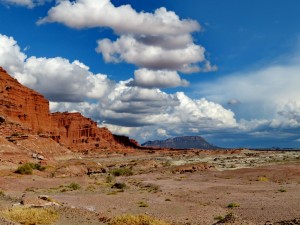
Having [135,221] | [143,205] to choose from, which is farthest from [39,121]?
[135,221]

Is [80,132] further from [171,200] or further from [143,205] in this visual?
[143,205]

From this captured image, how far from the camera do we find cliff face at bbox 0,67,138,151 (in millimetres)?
112650

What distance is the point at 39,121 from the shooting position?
137 metres

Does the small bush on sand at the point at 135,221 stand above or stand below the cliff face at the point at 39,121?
below

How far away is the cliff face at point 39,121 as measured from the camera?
370 ft

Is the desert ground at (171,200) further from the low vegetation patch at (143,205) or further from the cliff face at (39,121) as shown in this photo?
the cliff face at (39,121)

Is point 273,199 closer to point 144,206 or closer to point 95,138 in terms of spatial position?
point 144,206

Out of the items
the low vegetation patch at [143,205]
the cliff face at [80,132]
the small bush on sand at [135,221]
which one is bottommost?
the low vegetation patch at [143,205]

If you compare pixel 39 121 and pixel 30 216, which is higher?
pixel 39 121

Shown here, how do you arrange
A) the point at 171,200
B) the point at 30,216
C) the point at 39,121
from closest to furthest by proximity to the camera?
the point at 30,216 → the point at 171,200 → the point at 39,121

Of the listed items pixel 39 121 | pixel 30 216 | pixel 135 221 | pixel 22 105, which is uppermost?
pixel 22 105

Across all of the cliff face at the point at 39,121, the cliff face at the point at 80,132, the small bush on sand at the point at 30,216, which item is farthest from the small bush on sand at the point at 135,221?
the cliff face at the point at 80,132

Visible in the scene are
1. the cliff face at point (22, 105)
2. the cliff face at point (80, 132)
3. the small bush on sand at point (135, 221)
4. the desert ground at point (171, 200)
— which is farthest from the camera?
the cliff face at point (80, 132)

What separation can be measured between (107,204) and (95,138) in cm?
15609
